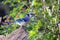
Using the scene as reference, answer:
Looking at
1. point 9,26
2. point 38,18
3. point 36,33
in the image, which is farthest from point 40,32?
point 9,26

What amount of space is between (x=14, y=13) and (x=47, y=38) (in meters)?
1.14

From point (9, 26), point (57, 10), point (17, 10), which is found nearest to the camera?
point (57, 10)

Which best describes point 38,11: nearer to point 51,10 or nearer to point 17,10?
point 51,10

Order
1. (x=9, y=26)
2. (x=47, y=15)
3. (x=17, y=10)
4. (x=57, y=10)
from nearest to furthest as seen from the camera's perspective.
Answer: (x=57, y=10) < (x=47, y=15) < (x=17, y=10) < (x=9, y=26)

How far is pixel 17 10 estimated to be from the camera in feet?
8.27

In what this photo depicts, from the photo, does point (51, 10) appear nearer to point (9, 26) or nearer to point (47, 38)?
point (47, 38)

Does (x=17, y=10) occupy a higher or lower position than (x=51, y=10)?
lower

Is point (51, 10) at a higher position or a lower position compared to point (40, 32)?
higher

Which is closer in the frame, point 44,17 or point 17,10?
point 44,17

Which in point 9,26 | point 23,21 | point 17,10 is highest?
point 17,10

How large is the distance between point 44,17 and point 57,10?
0.16 metres

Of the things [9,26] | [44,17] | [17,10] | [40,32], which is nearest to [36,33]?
[40,32]

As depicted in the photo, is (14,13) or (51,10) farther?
(14,13)

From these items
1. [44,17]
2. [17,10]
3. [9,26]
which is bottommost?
[9,26]
